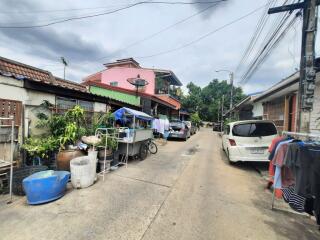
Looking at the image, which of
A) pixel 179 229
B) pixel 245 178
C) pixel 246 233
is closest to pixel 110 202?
pixel 179 229

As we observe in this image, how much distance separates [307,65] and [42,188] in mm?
6592

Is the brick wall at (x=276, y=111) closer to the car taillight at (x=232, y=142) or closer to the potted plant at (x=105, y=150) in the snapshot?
the car taillight at (x=232, y=142)

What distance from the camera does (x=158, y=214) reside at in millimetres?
3826

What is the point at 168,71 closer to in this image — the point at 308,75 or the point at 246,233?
Result: the point at 308,75

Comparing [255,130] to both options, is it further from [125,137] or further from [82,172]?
[82,172]

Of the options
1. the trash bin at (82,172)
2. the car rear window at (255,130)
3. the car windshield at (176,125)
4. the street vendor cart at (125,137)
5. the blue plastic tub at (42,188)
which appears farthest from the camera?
the car windshield at (176,125)

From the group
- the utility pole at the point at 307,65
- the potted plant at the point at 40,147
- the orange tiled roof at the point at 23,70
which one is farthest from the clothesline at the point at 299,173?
the orange tiled roof at the point at 23,70

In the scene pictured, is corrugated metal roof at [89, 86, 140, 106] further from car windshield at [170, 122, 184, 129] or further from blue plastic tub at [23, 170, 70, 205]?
blue plastic tub at [23, 170, 70, 205]

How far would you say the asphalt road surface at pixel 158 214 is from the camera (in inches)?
126

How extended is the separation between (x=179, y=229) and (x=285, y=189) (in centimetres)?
233

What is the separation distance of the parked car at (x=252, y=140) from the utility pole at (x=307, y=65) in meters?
2.55

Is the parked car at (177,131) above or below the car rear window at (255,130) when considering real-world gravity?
below

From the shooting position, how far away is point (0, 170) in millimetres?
4852

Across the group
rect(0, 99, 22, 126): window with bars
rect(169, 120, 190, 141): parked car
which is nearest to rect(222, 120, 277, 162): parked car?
rect(0, 99, 22, 126): window with bars
